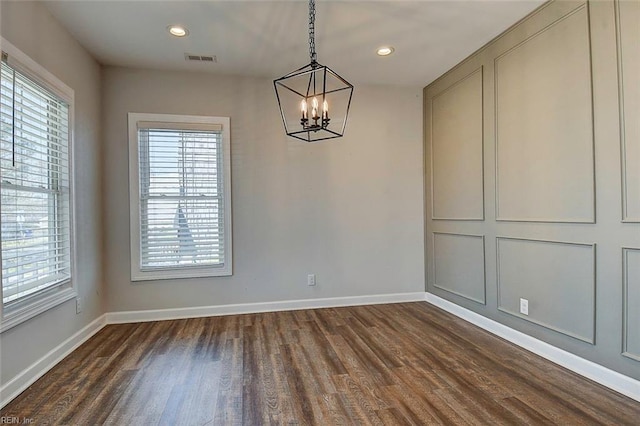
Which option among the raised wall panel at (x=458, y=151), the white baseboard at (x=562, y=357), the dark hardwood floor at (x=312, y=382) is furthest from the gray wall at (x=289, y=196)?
the white baseboard at (x=562, y=357)

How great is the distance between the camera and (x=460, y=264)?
3660 millimetres

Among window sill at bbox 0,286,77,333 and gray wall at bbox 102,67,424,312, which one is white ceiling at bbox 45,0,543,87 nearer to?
gray wall at bbox 102,67,424,312

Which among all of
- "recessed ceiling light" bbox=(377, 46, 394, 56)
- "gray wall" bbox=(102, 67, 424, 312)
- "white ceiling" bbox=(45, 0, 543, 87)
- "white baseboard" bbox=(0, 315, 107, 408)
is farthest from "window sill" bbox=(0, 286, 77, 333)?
"recessed ceiling light" bbox=(377, 46, 394, 56)

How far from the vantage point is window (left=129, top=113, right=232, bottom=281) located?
3.60 m

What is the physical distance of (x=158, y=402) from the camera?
2061 mm

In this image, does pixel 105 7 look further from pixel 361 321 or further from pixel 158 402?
pixel 361 321

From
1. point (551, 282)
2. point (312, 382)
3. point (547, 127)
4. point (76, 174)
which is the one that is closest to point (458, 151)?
point (547, 127)

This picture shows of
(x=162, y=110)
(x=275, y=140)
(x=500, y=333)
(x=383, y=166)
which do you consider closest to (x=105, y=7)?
(x=162, y=110)

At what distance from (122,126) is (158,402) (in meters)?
2.83

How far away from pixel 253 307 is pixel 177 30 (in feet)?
9.57

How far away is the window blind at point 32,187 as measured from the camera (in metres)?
2.14

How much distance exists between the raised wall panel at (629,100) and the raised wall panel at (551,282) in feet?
1.37

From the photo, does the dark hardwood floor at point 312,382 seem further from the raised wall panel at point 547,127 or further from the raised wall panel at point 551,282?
the raised wall panel at point 547,127

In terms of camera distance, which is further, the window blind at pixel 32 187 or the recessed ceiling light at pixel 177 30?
the recessed ceiling light at pixel 177 30
